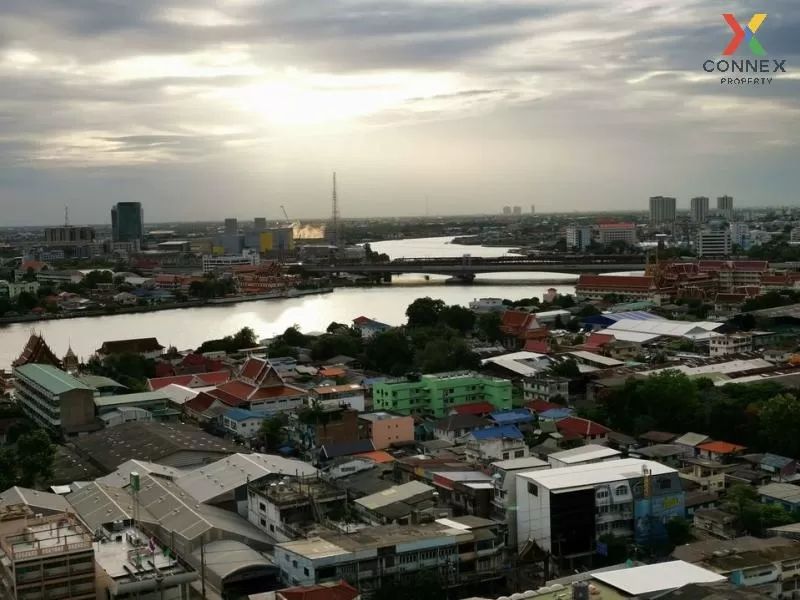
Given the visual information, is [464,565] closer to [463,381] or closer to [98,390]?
[463,381]

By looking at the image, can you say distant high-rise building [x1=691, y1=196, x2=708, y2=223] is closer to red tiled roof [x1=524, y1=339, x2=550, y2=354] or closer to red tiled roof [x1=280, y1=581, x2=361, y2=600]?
red tiled roof [x1=524, y1=339, x2=550, y2=354]

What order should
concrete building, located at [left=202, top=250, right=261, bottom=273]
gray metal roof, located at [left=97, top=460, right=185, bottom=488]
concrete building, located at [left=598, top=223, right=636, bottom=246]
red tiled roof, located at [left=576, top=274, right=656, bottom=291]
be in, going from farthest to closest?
1. concrete building, located at [left=598, top=223, right=636, bottom=246]
2. concrete building, located at [left=202, top=250, right=261, bottom=273]
3. red tiled roof, located at [left=576, top=274, right=656, bottom=291]
4. gray metal roof, located at [left=97, top=460, right=185, bottom=488]

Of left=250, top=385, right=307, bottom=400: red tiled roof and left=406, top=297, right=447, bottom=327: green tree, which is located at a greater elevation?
left=406, top=297, right=447, bottom=327: green tree

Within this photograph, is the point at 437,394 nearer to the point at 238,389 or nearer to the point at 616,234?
the point at 238,389

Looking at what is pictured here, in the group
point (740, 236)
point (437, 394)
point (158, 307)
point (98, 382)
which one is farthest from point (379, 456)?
point (740, 236)

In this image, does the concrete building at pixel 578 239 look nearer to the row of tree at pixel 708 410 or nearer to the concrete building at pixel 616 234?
the concrete building at pixel 616 234

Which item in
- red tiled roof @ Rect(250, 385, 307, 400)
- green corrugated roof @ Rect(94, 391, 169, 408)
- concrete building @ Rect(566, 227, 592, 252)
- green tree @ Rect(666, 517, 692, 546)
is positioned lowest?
green tree @ Rect(666, 517, 692, 546)

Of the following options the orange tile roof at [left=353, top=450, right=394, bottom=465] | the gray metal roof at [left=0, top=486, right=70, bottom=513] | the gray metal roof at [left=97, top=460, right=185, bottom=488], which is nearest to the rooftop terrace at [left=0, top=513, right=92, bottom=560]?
the gray metal roof at [left=0, top=486, right=70, bottom=513]

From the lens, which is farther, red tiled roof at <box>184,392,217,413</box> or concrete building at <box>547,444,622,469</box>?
red tiled roof at <box>184,392,217,413</box>

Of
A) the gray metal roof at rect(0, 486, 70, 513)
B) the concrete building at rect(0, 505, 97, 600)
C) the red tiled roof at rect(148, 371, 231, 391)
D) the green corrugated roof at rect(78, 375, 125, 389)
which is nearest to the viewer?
the concrete building at rect(0, 505, 97, 600)
